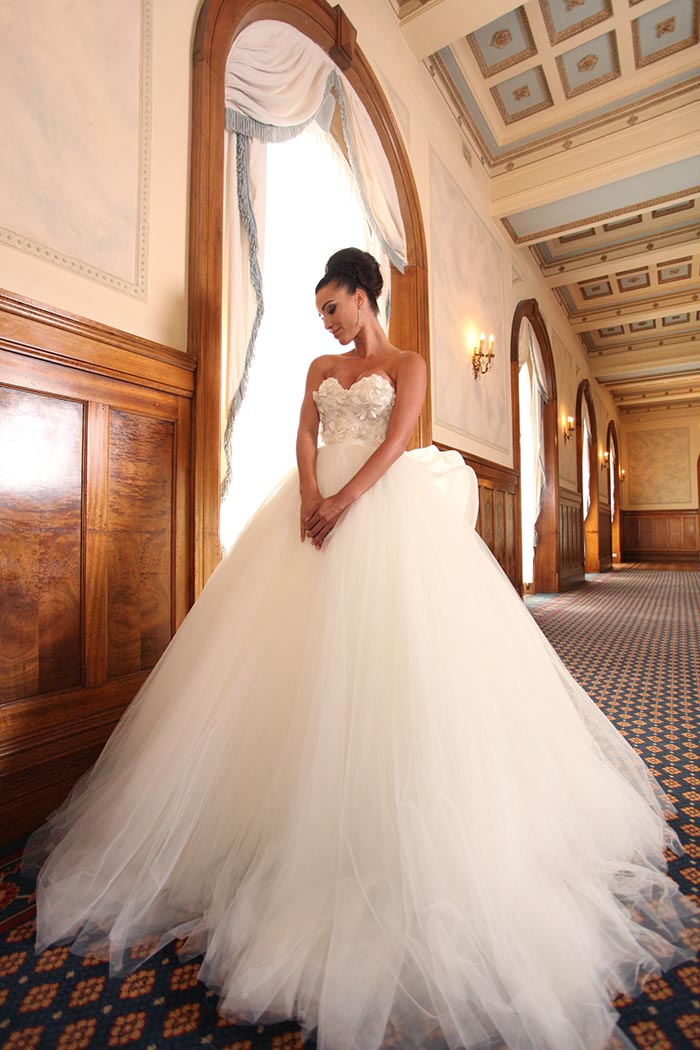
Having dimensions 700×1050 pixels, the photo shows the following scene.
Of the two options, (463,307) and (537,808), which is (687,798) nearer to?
(537,808)

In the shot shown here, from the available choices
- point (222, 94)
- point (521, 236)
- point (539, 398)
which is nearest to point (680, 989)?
point (222, 94)

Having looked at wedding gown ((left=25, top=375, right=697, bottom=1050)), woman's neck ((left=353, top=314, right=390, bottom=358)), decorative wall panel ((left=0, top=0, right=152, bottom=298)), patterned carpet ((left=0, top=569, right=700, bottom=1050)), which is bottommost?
patterned carpet ((left=0, top=569, right=700, bottom=1050))

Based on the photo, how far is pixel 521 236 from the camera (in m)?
7.27

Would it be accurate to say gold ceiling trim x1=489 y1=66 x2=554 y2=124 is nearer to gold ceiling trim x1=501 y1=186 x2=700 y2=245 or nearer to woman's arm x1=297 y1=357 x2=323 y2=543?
gold ceiling trim x1=501 y1=186 x2=700 y2=245

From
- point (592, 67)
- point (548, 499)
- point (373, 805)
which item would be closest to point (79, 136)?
point (373, 805)

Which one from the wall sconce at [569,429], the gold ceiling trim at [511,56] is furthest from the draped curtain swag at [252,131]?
the wall sconce at [569,429]

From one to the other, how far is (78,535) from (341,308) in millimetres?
1191

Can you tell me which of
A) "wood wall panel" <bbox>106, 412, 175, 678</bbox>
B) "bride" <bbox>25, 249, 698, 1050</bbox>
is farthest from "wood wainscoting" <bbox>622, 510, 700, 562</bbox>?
"wood wall panel" <bbox>106, 412, 175, 678</bbox>

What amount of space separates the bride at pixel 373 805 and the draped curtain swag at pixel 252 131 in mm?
1093

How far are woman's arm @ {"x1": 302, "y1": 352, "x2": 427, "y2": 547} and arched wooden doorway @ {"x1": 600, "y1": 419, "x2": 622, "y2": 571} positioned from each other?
15053 mm

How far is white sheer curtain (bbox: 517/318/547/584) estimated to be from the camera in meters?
8.11

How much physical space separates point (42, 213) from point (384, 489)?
4.75 ft

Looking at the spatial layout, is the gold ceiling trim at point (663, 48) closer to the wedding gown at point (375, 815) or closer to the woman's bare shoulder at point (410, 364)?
the woman's bare shoulder at point (410, 364)

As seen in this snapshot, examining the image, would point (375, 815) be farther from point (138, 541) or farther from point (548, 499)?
point (548, 499)
